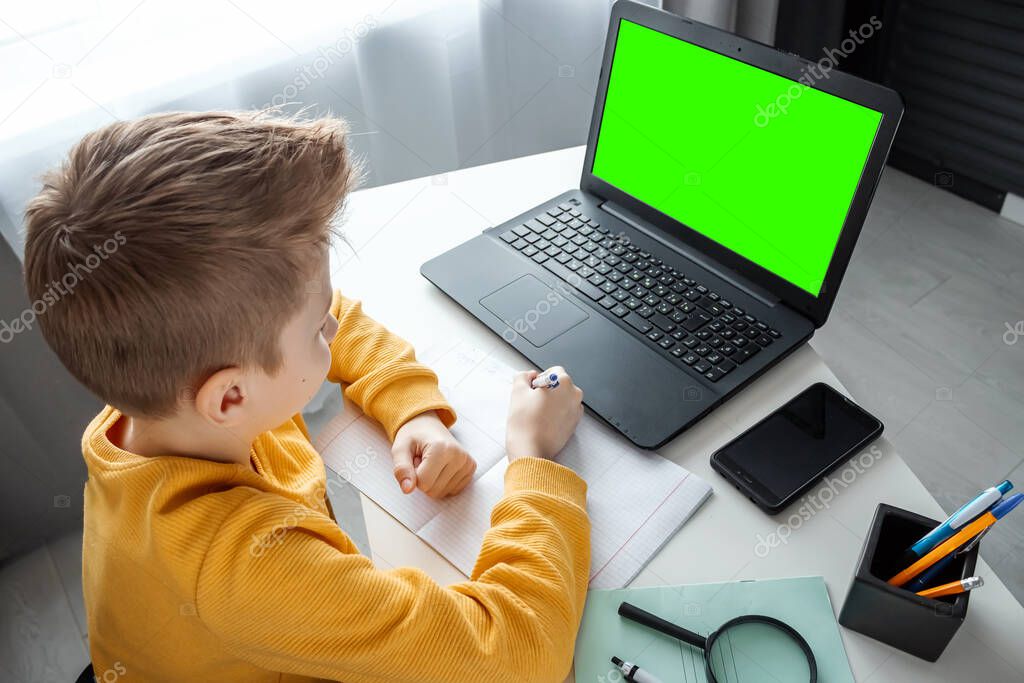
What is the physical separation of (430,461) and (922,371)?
55.8 inches

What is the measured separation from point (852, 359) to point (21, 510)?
1.79 meters

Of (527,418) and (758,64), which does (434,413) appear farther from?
(758,64)

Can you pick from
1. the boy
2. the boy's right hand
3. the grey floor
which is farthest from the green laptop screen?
the grey floor

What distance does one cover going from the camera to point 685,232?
1.00 m

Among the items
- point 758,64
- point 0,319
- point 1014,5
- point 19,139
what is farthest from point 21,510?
point 1014,5

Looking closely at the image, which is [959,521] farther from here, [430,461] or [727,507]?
[430,461]

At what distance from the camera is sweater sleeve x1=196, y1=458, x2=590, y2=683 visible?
62 centimetres

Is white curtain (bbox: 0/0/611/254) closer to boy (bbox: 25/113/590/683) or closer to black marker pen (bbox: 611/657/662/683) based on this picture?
boy (bbox: 25/113/590/683)

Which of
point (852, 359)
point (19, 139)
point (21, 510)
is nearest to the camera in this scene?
point (19, 139)

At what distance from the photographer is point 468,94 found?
1.85 meters

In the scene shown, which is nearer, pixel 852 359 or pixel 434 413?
pixel 434 413

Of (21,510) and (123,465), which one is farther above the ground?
(123,465)

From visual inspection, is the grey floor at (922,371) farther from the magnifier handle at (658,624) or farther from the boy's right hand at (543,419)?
the magnifier handle at (658,624)

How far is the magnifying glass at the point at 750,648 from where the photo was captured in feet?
2.09
